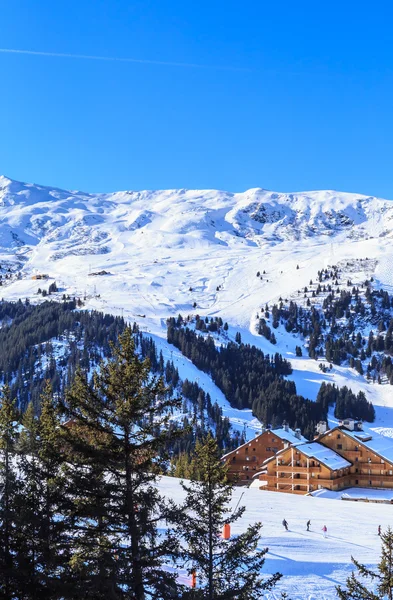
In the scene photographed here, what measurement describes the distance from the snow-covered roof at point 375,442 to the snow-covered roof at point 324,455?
13.6 feet

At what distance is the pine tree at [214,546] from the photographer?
1672 cm

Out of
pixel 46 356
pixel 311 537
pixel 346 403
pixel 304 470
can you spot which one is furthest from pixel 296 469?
pixel 46 356

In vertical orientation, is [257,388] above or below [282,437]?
above

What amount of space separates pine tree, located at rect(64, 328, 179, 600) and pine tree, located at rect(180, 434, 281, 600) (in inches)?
47.4

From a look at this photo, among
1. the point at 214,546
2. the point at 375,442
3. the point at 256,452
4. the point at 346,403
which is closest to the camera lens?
the point at 214,546

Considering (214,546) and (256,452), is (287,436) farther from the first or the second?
(214,546)

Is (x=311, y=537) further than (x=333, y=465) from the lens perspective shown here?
No

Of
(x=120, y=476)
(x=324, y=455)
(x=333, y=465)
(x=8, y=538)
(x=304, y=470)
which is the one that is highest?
(x=324, y=455)

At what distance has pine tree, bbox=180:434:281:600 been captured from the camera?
16719 millimetres

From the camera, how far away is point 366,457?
273ft

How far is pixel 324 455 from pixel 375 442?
1213cm

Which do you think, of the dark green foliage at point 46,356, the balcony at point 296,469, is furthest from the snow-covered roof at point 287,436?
the dark green foliage at point 46,356

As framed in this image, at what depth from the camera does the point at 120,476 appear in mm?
15234

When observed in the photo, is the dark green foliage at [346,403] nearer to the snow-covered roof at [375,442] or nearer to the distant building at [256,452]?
the distant building at [256,452]
